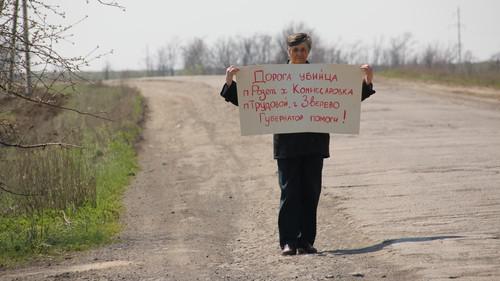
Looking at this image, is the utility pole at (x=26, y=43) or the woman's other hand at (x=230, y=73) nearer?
the woman's other hand at (x=230, y=73)

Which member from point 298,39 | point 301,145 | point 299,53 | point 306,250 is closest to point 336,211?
point 306,250

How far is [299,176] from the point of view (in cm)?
807

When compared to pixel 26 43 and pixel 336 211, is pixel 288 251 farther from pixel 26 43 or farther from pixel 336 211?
pixel 26 43

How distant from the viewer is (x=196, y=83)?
41094mm

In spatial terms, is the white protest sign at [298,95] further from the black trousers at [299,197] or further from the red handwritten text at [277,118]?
the black trousers at [299,197]

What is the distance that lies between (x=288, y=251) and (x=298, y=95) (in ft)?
5.03

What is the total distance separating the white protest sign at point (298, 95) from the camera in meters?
8.37

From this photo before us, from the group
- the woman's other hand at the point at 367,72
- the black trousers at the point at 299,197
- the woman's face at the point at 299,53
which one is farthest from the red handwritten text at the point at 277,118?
the woman's other hand at the point at 367,72

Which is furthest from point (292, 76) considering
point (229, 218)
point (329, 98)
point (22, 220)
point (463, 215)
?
point (22, 220)

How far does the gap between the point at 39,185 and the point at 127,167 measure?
4886 mm

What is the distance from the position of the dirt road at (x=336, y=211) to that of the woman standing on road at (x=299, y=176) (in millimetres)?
232

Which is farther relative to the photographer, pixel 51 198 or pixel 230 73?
pixel 51 198

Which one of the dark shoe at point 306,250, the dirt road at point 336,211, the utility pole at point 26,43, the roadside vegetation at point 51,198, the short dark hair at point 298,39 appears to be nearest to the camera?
the dirt road at point 336,211

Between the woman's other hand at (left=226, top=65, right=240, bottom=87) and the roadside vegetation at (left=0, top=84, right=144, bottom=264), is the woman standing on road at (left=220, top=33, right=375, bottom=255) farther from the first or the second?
the roadside vegetation at (left=0, top=84, right=144, bottom=264)
